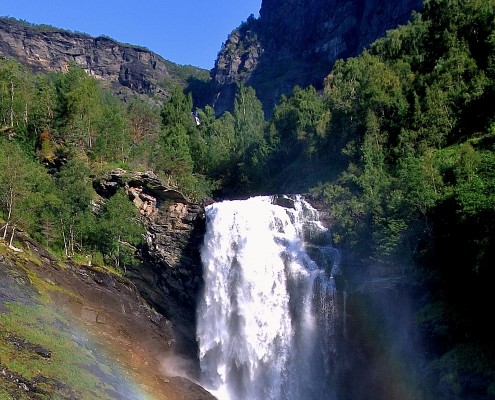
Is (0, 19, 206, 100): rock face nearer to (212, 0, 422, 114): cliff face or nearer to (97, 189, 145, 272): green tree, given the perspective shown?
(212, 0, 422, 114): cliff face

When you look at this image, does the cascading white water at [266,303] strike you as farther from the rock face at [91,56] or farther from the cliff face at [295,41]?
the rock face at [91,56]

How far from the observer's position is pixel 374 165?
124 ft

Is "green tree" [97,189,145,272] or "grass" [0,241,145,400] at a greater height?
"green tree" [97,189,145,272]

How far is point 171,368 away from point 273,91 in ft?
304

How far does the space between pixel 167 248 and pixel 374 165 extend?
1621 cm

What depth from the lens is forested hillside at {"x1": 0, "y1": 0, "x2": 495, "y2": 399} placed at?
24.6 metres

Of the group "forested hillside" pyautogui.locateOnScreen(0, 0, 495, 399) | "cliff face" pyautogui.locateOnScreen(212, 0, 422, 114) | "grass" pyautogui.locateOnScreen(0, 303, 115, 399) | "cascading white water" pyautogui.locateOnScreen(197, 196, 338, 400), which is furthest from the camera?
"cliff face" pyautogui.locateOnScreen(212, 0, 422, 114)

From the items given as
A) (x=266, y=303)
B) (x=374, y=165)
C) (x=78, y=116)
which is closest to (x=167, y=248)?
(x=266, y=303)

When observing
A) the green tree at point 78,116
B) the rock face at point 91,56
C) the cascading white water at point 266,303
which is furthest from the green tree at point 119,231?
the rock face at point 91,56

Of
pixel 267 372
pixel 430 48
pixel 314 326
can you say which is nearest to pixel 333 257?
pixel 314 326

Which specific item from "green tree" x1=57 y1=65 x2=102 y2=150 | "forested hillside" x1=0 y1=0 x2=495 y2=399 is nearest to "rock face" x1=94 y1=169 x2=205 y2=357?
"forested hillside" x1=0 y1=0 x2=495 y2=399

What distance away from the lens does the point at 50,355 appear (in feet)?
70.3

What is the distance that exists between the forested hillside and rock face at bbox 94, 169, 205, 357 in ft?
4.52

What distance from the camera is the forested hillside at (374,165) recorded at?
2459 cm
